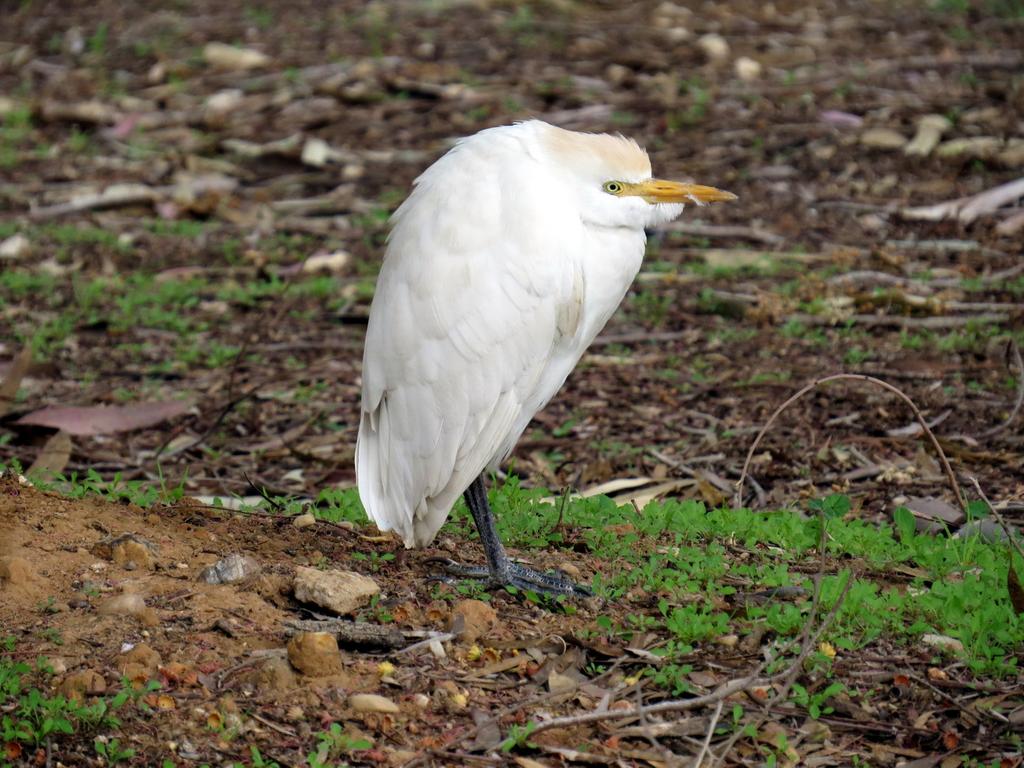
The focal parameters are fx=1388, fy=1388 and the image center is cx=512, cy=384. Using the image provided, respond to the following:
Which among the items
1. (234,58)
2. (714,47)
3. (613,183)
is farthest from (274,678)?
(234,58)

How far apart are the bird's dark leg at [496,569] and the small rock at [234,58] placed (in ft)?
30.5

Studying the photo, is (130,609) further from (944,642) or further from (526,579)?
(944,642)

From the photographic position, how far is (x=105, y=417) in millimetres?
7207

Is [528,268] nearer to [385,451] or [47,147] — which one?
[385,451]

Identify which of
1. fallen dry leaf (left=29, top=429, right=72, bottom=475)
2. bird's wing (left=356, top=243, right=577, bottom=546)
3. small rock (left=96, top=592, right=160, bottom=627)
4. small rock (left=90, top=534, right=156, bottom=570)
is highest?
bird's wing (left=356, top=243, right=577, bottom=546)

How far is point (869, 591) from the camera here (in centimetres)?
457

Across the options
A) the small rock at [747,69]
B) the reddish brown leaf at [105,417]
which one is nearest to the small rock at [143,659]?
the reddish brown leaf at [105,417]

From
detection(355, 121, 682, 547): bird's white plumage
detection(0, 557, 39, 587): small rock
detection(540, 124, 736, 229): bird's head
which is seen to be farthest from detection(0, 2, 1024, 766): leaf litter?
Answer: detection(540, 124, 736, 229): bird's head

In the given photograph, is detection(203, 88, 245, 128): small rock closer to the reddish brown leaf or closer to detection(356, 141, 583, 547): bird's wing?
the reddish brown leaf

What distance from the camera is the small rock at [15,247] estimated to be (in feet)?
32.6

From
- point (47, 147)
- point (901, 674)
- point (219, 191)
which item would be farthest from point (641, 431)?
point (47, 147)

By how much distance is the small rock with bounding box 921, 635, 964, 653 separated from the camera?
171 inches

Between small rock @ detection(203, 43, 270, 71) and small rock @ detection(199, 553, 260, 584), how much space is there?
9.61 meters

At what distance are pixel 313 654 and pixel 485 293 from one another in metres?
1.39
